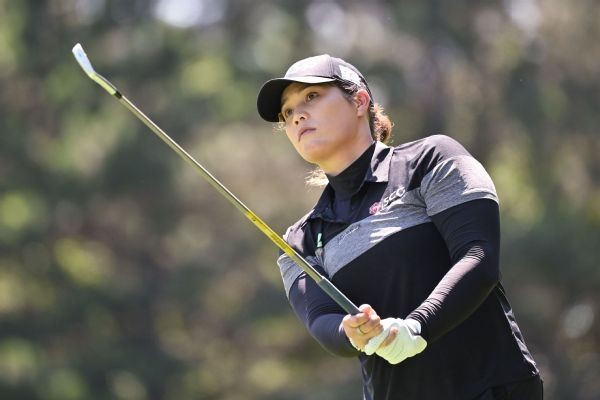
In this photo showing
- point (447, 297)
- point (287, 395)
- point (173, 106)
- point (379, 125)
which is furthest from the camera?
point (173, 106)

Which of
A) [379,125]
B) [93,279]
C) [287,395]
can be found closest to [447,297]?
[379,125]

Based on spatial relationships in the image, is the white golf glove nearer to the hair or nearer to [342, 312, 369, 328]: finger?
[342, 312, 369, 328]: finger

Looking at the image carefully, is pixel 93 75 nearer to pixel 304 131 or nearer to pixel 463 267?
pixel 304 131

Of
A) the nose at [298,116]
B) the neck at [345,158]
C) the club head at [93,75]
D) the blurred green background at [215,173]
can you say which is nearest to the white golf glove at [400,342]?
the neck at [345,158]

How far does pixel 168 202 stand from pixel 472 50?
12.3 ft

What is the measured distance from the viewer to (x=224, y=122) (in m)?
14.1

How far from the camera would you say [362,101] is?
3.59 metres

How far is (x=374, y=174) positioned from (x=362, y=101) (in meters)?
0.28

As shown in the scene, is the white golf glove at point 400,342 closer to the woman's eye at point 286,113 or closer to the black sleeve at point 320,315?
the black sleeve at point 320,315

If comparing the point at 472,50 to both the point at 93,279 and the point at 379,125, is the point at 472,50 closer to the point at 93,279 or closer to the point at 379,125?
the point at 93,279

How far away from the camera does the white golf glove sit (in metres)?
2.92

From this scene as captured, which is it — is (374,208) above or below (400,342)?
above

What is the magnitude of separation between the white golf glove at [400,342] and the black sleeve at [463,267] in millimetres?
33

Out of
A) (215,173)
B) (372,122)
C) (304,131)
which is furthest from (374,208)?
(215,173)
